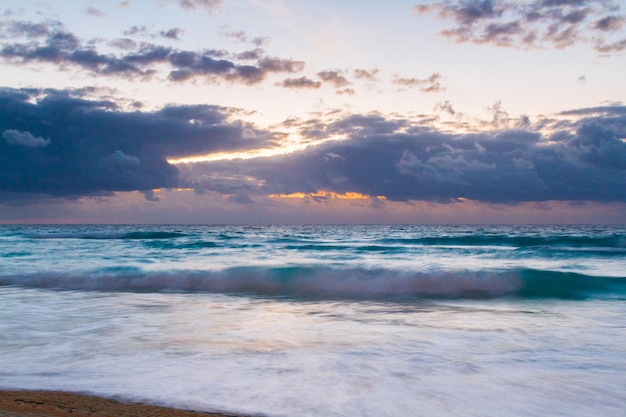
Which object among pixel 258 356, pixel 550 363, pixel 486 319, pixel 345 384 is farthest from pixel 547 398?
pixel 486 319

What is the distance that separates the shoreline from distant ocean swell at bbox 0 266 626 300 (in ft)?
26.8

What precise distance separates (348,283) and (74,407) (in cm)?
1112

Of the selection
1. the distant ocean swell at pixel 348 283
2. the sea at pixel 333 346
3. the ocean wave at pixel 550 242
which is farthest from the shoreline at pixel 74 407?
the ocean wave at pixel 550 242

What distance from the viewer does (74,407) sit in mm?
3436

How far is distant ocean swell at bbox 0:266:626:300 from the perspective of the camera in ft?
40.2

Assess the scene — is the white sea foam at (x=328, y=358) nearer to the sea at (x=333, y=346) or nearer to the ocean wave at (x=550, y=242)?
the sea at (x=333, y=346)

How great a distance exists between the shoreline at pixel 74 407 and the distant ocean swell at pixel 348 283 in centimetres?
816

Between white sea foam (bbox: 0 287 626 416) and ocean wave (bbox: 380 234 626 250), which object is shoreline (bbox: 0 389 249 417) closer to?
white sea foam (bbox: 0 287 626 416)

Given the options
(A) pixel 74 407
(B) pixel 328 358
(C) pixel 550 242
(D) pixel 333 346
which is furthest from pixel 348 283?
(C) pixel 550 242

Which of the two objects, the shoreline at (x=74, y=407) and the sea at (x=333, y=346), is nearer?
the shoreline at (x=74, y=407)

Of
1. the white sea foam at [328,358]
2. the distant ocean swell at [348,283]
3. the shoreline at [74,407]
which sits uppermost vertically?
the shoreline at [74,407]

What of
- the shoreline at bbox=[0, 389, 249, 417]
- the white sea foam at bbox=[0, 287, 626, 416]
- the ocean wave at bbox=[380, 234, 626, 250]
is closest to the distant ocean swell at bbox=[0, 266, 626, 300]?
the white sea foam at bbox=[0, 287, 626, 416]

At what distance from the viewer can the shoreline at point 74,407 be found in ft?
10.8

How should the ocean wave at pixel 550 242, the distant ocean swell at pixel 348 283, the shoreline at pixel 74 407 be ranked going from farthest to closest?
the ocean wave at pixel 550 242
the distant ocean swell at pixel 348 283
the shoreline at pixel 74 407
